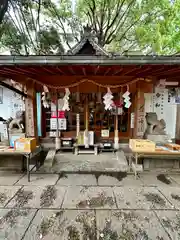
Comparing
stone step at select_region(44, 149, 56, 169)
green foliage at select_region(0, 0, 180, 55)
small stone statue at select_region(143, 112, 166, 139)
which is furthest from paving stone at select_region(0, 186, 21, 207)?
green foliage at select_region(0, 0, 180, 55)

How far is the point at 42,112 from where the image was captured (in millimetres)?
4891

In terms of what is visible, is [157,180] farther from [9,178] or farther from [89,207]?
[9,178]

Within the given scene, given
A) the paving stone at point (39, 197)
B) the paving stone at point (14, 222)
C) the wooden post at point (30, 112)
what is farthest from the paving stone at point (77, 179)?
the wooden post at point (30, 112)

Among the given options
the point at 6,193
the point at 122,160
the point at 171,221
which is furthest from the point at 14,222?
the point at 122,160

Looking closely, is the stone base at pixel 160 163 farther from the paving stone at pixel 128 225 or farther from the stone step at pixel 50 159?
the stone step at pixel 50 159

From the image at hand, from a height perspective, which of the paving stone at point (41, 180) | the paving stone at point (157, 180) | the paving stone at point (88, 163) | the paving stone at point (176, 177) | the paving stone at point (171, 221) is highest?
the paving stone at point (88, 163)

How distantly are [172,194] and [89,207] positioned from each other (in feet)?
5.71

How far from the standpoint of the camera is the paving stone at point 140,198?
244 cm

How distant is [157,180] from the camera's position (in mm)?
3400

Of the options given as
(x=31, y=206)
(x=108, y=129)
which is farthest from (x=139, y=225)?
(x=108, y=129)

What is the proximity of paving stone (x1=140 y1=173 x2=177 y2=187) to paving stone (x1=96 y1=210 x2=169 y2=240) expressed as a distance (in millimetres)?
1073

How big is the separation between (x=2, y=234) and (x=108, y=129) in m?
3.85

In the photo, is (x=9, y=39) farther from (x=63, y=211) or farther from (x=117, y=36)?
(x=63, y=211)

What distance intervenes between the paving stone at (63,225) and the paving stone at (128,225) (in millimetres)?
142
